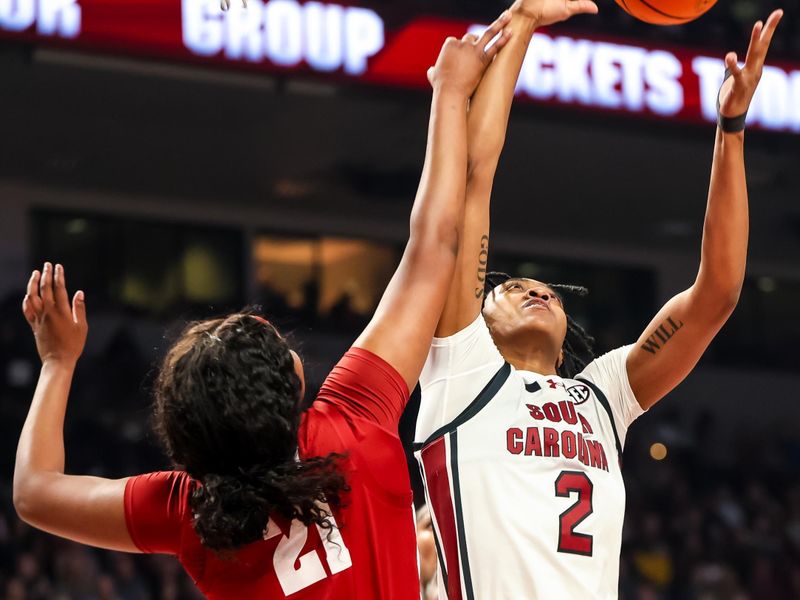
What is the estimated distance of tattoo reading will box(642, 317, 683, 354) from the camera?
9.61ft

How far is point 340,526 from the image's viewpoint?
6.31 feet

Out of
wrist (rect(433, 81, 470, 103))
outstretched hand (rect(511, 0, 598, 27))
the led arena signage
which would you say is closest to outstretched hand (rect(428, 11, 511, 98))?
wrist (rect(433, 81, 470, 103))

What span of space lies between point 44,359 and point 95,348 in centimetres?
1007

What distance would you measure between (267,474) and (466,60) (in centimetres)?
116


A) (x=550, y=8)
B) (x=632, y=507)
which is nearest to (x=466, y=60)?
(x=550, y=8)

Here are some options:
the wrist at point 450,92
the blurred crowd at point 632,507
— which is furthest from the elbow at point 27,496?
the blurred crowd at point 632,507

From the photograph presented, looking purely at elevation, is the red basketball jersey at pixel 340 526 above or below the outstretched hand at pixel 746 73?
below

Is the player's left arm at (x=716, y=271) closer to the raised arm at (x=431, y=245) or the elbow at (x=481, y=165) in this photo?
the elbow at (x=481, y=165)

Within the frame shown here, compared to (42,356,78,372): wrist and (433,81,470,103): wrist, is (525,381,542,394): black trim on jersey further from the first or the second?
(42,356,78,372): wrist

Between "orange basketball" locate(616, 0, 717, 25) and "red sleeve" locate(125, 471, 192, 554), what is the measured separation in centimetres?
186

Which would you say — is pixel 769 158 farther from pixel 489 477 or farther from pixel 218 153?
pixel 489 477

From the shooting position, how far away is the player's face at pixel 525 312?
294 cm

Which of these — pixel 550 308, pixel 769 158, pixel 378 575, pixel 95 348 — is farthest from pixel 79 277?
pixel 378 575

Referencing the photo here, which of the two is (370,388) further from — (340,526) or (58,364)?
(58,364)
